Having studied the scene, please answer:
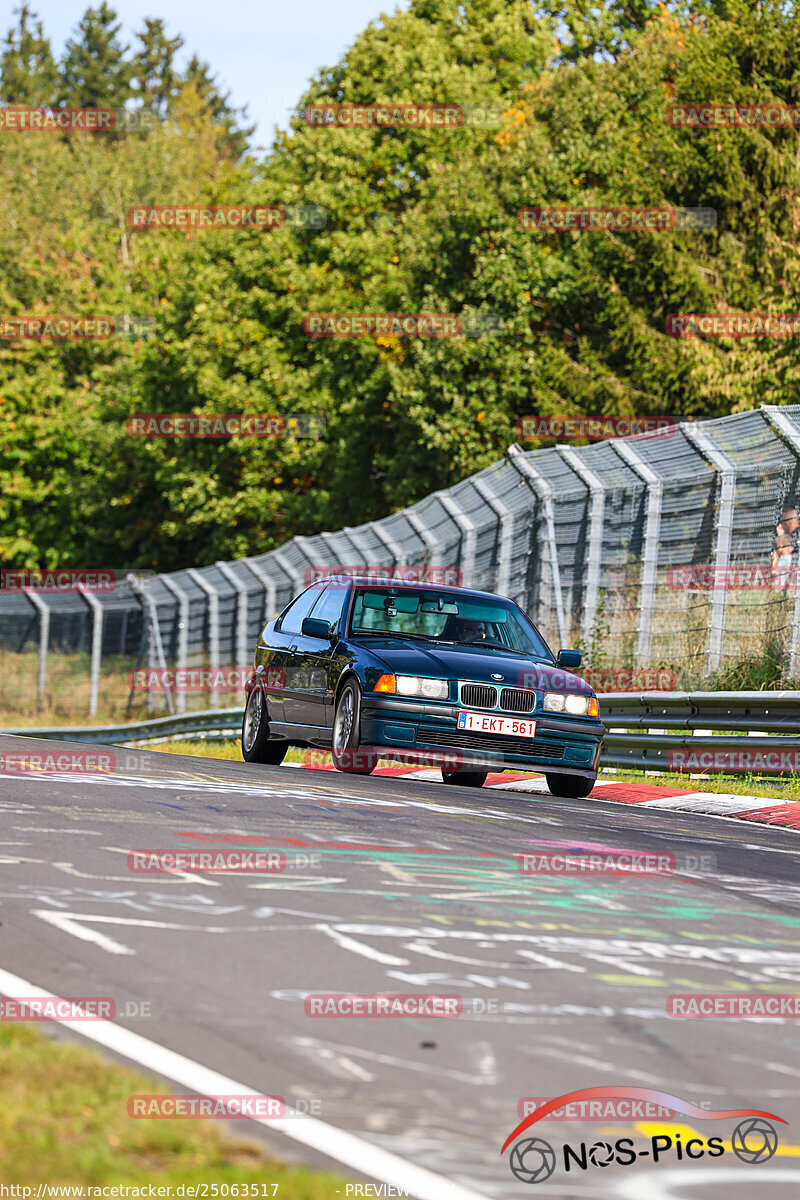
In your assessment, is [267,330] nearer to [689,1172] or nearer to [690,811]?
[690,811]

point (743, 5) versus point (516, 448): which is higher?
point (743, 5)

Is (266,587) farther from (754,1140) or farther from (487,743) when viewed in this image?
(754,1140)

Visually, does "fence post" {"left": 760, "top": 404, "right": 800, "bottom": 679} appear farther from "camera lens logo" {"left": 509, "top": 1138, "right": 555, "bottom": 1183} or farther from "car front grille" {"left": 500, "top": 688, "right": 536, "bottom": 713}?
"camera lens logo" {"left": 509, "top": 1138, "right": 555, "bottom": 1183}

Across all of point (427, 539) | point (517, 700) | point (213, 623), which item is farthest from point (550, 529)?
point (213, 623)

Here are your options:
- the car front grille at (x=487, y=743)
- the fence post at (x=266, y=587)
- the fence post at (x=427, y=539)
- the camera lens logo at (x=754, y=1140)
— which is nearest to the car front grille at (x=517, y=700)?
the car front grille at (x=487, y=743)

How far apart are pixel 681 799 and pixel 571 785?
2.76 ft

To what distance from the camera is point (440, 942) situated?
6.05 m

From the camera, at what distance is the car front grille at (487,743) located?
12.5 m

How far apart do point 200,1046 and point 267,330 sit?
4437cm

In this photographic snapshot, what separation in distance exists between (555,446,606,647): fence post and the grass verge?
14.5 metres

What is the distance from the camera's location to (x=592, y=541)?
61.2ft

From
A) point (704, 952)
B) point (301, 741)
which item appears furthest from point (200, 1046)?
point (301, 741)

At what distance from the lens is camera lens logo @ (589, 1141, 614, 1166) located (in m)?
4.02

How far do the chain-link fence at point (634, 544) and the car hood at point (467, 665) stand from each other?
9.46 feet
